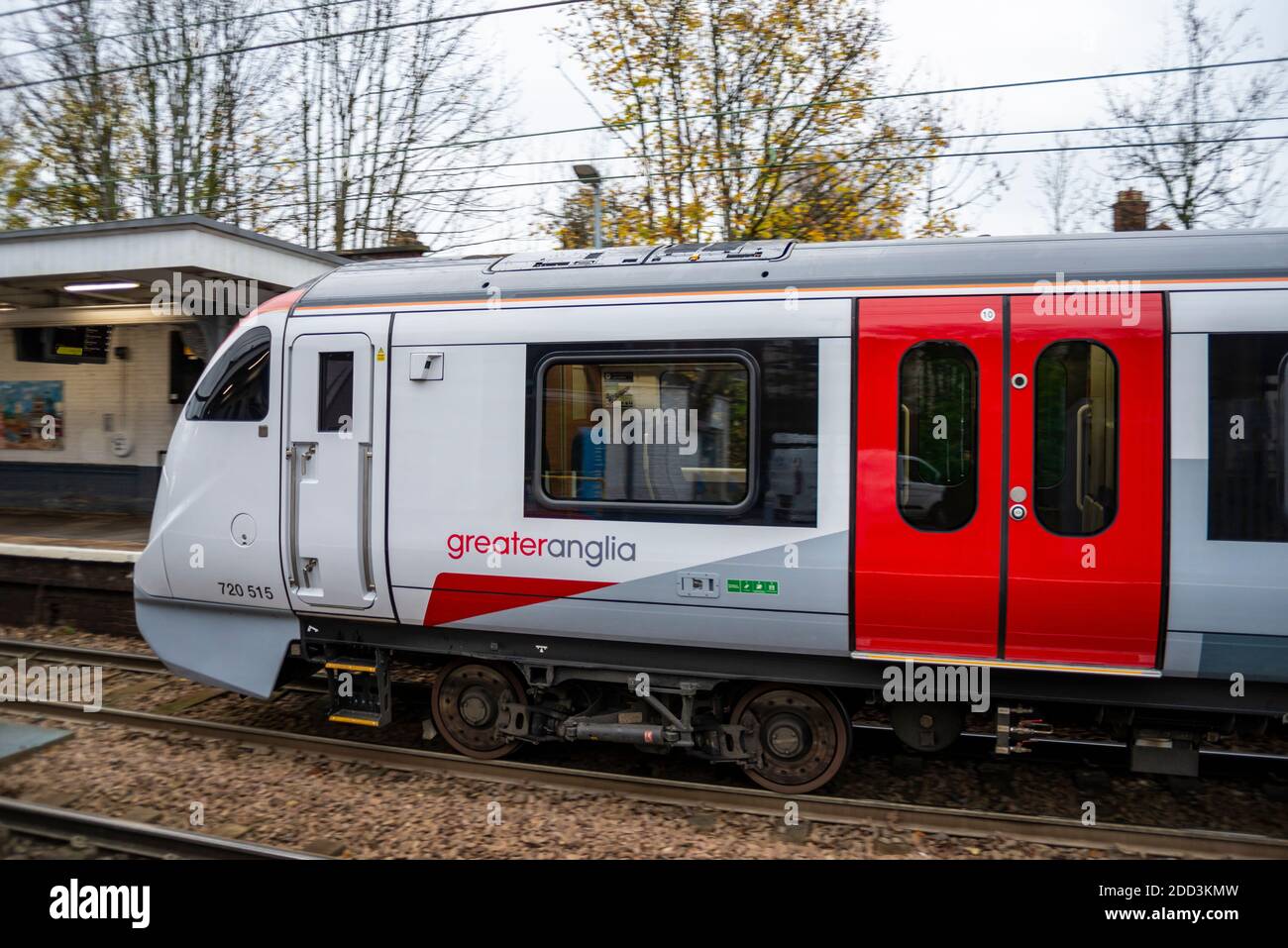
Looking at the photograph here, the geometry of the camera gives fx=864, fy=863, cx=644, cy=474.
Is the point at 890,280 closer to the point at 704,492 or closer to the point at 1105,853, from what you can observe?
the point at 704,492

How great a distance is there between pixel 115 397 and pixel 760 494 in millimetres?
13773

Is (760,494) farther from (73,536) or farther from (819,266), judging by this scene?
(73,536)

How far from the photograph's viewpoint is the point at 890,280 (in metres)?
5.03

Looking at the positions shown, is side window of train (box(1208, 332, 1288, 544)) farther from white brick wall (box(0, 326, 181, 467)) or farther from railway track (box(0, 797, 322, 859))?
white brick wall (box(0, 326, 181, 467))

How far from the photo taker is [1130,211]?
14.7 metres

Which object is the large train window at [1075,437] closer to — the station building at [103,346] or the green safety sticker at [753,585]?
the green safety sticker at [753,585]

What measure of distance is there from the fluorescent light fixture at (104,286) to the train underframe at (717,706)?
812 cm

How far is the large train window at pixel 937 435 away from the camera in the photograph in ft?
16.0

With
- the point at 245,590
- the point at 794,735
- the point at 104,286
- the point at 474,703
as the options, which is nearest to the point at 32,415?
the point at 104,286

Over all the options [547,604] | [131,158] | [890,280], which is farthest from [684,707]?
[131,158]

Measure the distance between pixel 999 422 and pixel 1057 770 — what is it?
9.20 ft

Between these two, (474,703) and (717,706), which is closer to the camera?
(717,706)

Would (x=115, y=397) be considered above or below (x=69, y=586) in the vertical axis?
above

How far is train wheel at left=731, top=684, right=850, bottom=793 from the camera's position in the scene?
217 inches
